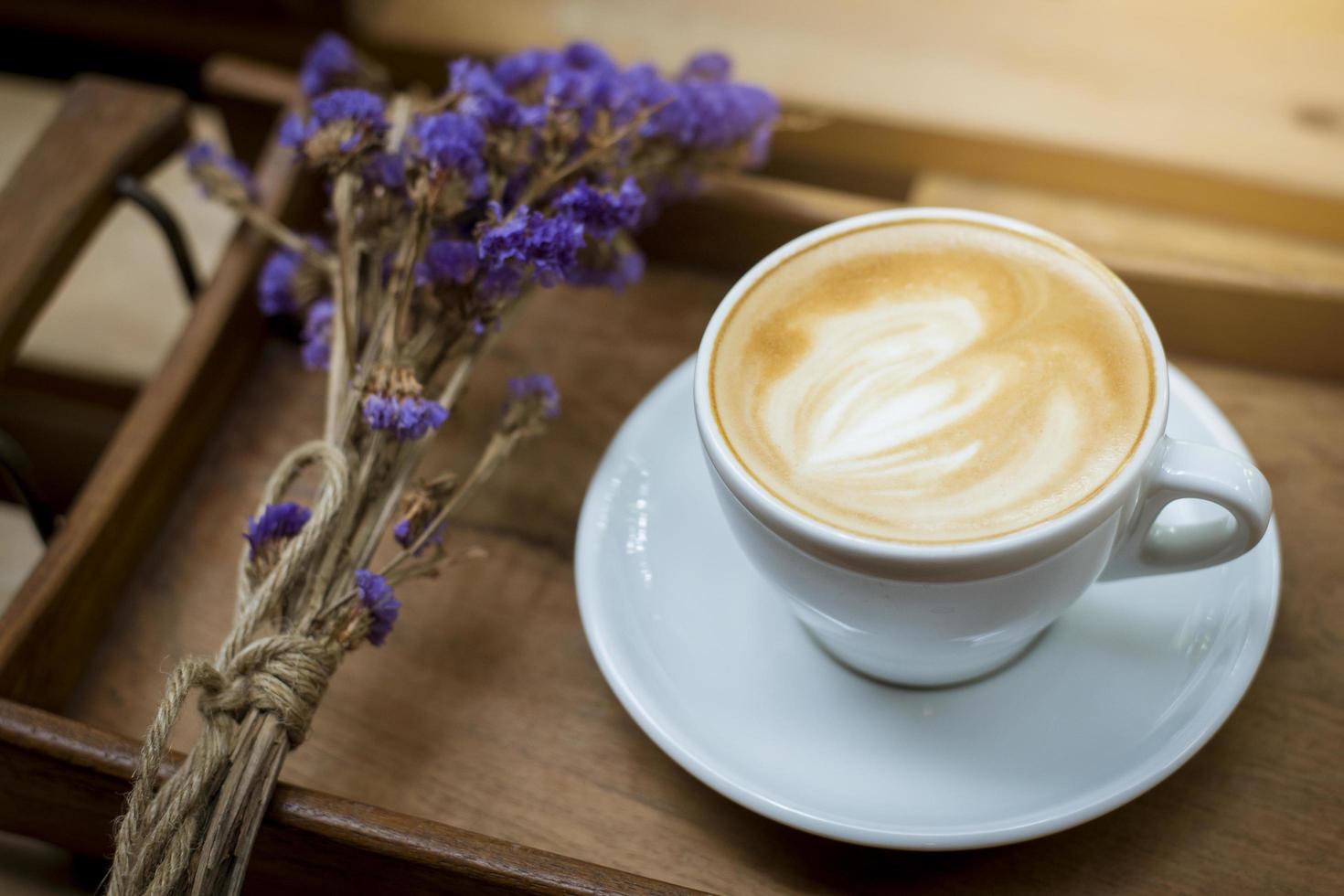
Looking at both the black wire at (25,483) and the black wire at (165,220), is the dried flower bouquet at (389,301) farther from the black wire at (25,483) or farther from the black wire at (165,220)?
the black wire at (25,483)

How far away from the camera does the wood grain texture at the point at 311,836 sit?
0.56 m

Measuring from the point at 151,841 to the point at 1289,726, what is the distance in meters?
0.56

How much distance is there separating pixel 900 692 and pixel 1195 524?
17cm

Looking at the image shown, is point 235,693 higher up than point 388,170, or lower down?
lower down

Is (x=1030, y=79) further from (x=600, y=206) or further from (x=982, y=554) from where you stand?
(x=982, y=554)

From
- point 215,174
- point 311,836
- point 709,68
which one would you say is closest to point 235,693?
point 311,836

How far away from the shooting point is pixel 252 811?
568mm

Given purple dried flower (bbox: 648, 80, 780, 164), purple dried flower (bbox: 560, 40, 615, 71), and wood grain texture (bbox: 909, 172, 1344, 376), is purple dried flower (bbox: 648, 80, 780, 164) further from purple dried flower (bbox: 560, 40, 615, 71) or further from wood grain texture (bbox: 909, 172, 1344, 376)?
wood grain texture (bbox: 909, 172, 1344, 376)

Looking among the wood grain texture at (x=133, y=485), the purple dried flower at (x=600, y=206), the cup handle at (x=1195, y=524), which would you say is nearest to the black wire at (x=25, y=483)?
the wood grain texture at (x=133, y=485)

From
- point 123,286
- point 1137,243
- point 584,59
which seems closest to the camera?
point 584,59

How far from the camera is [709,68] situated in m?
0.88

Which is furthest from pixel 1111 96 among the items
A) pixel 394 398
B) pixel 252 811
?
pixel 252 811

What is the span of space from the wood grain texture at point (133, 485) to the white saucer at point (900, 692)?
28 centimetres

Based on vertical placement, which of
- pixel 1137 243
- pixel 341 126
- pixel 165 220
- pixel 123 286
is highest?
pixel 341 126
